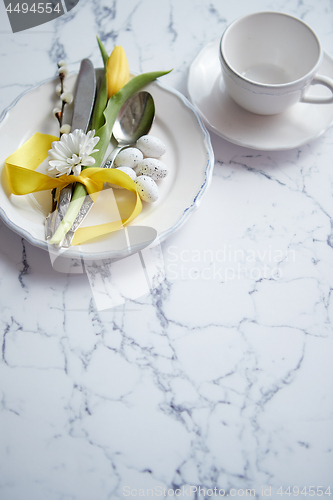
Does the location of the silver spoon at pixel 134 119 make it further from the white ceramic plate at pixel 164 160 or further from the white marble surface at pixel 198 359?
the white marble surface at pixel 198 359

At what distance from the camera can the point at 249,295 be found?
66 centimetres

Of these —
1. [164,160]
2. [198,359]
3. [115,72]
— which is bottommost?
[198,359]

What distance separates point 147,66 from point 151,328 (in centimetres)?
56

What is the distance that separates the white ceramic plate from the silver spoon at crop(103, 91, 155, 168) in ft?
0.07

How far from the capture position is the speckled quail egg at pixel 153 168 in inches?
26.7

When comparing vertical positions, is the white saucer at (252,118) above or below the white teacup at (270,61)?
below

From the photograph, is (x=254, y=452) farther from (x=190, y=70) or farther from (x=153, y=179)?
(x=190, y=70)

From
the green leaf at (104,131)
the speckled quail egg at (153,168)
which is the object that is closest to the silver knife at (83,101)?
the green leaf at (104,131)

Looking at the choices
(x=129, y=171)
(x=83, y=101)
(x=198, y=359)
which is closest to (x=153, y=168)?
(x=129, y=171)

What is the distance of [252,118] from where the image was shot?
772 millimetres

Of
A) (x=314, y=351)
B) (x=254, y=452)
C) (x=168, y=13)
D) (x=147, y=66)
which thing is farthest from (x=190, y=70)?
(x=254, y=452)

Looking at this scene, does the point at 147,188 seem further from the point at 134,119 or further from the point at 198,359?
the point at 198,359

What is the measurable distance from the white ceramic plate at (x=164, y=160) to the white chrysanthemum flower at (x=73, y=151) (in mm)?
60

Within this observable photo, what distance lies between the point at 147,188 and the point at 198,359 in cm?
28
